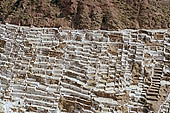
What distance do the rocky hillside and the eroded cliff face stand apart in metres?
0.30

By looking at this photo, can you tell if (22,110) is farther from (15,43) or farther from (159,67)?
(159,67)

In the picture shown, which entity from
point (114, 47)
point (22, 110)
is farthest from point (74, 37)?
point (22, 110)

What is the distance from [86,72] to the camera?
35.9 ft

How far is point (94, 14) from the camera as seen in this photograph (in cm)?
1181

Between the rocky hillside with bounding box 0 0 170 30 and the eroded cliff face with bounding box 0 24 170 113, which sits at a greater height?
the rocky hillside with bounding box 0 0 170 30

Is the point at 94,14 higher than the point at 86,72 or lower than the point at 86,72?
higher

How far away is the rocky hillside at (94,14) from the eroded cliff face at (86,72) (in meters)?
0.30

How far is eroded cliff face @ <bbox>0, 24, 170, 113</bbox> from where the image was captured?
1053cm

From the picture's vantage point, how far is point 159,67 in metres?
10.9

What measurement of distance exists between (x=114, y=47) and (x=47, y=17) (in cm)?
279

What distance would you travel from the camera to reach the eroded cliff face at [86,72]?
10.5m

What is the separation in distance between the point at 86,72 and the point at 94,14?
2.29m

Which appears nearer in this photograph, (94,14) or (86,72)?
(86,72)

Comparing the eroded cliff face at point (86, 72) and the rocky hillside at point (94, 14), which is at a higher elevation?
the rocky hillside at point (94, 14)
